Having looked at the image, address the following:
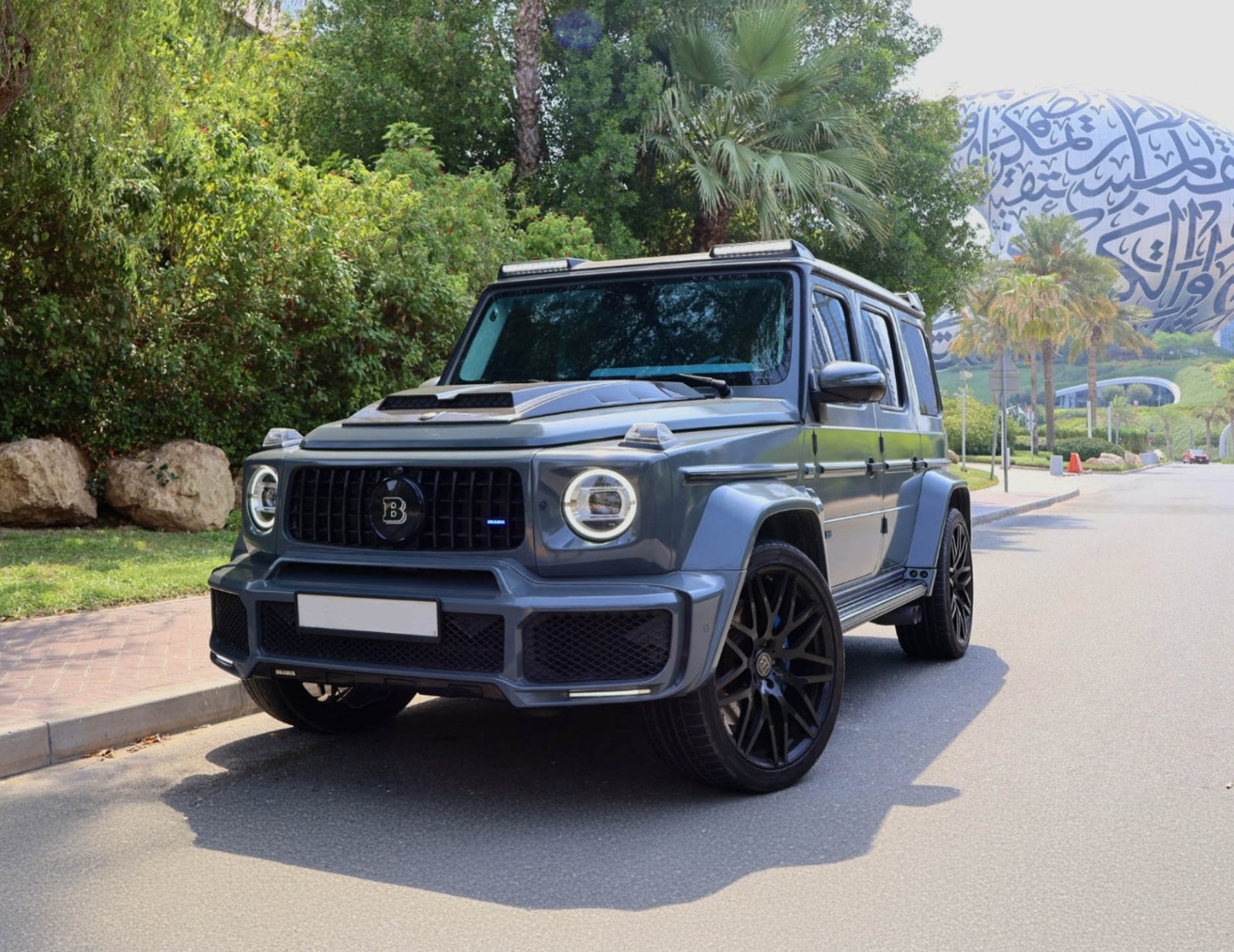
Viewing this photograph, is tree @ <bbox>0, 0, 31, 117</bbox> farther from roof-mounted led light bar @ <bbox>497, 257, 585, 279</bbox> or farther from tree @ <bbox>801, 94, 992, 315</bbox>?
tree @ <bbox>801, 94, 992, 315</bbox>

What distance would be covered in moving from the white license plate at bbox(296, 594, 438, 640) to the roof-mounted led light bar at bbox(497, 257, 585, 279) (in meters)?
2.20

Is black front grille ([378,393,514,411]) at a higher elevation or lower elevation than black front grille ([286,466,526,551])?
higher

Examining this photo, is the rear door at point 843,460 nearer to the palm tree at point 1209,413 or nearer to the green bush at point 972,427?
the green bush at point 972,427

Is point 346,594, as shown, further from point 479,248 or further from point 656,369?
point 479,248

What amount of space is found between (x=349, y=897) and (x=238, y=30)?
8.64 metres

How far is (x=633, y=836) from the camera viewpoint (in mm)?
4211

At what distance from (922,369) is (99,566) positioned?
6.37m

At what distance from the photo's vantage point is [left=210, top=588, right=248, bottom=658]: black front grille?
463 cm

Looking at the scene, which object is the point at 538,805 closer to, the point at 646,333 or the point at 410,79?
the point at 646,333

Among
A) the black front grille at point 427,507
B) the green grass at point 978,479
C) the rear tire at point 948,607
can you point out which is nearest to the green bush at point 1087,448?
the green grass at point 978,479

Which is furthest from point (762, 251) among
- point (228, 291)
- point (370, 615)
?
point (228, 291)

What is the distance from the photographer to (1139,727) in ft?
19.3

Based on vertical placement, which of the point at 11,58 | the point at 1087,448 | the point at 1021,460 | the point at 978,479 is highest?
the point at 11,58

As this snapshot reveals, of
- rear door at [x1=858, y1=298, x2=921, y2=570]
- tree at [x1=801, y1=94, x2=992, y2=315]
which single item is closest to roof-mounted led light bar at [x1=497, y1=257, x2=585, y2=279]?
rear door at [x1=858, y1=298, x2=921, y2=570]
